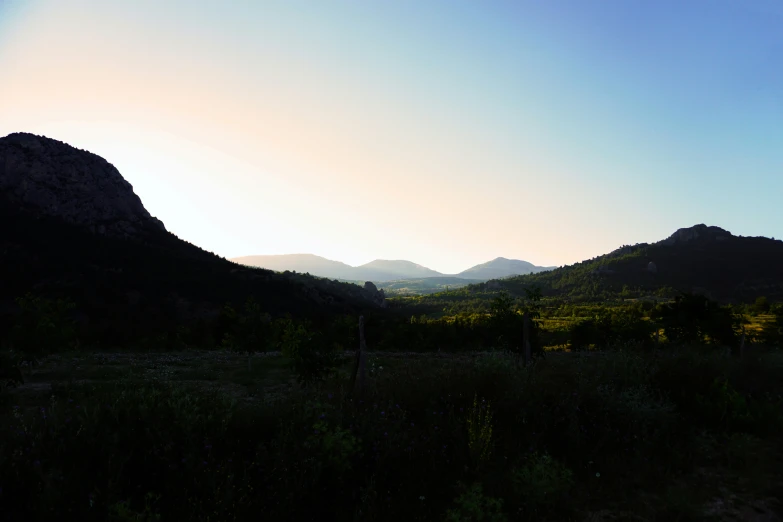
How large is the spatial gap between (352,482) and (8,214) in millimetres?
89794

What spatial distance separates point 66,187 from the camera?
77812 millimetres

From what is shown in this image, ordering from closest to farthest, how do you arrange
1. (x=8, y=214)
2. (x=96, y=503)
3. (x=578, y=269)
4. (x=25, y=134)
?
(x=96, y=503)
(x=8, y=214)
(x=25, y=134)
(x=578, y=269)

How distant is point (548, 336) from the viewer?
170ft

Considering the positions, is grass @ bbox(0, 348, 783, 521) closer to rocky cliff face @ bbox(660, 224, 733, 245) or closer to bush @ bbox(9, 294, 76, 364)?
bush @ bbox(9, 294, 76, 364)

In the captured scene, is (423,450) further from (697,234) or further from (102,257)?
(697,234)

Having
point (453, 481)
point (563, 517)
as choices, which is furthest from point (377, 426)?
point (563, 517)

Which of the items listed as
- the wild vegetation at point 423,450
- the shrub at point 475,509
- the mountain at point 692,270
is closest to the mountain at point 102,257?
the wild vegetation at point 423,450

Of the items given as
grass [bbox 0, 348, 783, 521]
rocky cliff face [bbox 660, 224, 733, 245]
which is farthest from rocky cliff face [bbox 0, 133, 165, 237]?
rocky cliff face [bbox 660, 224, 733, 245]

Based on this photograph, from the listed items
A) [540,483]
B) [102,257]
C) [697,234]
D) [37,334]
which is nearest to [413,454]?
[540,483]

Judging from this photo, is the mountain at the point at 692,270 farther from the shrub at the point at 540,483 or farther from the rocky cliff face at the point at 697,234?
the shrub at the point at 540,483

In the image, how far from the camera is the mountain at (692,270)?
109500mm

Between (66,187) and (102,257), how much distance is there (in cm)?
2401

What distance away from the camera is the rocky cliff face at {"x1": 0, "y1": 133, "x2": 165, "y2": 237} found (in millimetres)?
72938

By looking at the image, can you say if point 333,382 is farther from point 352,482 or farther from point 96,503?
point 96,503
